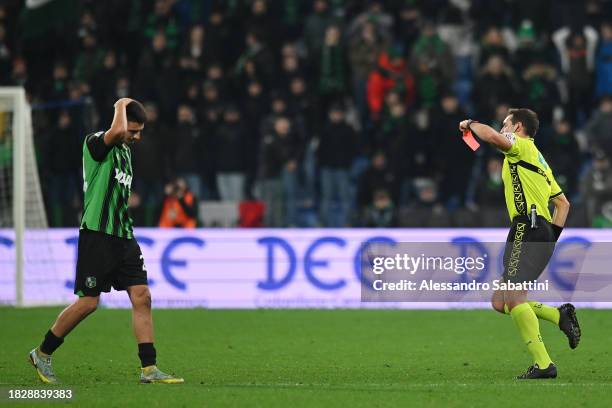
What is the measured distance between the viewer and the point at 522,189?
1011 cm

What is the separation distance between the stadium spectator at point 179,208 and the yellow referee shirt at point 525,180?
29.8 ft

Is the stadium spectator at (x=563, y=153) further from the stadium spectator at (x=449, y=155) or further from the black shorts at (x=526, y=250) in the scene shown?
the black shorts at (x=526, y=250)

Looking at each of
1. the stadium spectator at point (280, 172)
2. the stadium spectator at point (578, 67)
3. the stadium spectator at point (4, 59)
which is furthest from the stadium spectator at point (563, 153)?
the stadium spectator at point (4, 59)

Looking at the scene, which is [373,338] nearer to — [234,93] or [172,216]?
[172,216]

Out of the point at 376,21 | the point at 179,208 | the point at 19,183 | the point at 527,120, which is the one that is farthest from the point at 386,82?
the point at 527,120

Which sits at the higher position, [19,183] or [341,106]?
[341,106]

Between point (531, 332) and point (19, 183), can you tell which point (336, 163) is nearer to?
point (19, 183)

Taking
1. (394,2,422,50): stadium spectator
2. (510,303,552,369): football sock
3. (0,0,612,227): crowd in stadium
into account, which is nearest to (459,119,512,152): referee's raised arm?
(510,303,552,369): football sock

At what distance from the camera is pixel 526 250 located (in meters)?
10.0

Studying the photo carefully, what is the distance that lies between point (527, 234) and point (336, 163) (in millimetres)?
9702

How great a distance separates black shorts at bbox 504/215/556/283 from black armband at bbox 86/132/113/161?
3.22 m

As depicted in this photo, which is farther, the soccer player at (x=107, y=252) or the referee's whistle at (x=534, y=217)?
the referee's whistle at (x=534, y=217)

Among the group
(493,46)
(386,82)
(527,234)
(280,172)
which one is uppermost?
(493,46)

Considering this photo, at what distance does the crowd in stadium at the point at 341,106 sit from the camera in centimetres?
1955
